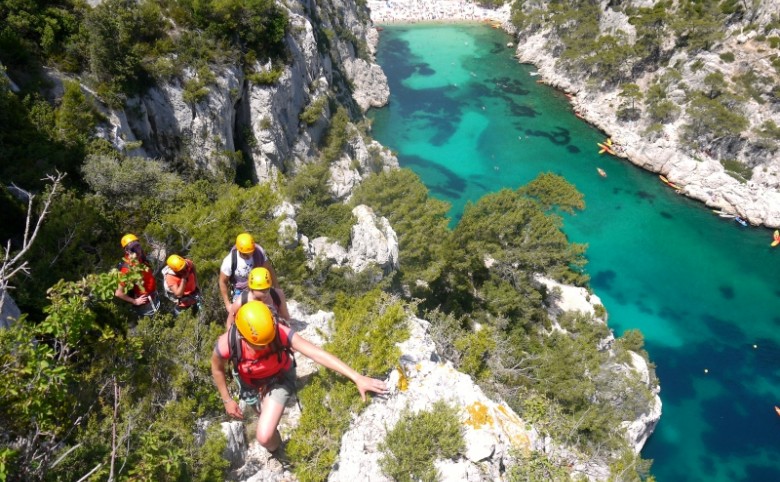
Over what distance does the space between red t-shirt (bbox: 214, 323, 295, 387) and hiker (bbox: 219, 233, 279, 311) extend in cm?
196

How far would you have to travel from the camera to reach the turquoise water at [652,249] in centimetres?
2264

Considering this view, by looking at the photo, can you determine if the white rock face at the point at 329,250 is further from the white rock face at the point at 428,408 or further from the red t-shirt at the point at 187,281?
the white rock face at the point at 428,408

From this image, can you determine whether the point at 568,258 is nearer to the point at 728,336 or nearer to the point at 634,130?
the point at 728,336

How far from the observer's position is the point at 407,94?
49031mm

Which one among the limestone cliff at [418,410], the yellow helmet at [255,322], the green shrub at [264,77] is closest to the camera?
the yellow helmet at [255,322]

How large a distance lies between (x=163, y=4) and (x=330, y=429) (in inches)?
807

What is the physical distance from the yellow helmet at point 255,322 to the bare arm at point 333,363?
13.9 inches

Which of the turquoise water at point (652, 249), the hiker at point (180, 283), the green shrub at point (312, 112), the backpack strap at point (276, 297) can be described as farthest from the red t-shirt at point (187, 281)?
the turquoise water at point (652, 249)

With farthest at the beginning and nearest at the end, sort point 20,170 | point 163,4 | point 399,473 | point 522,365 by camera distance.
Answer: point 163,4
point 522,365
point 20,170
point 399,473

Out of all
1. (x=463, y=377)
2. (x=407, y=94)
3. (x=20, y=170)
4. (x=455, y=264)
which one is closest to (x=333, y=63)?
(x=407, y=94)

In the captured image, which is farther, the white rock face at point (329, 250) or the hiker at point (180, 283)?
the white rock face at point (329, 250)

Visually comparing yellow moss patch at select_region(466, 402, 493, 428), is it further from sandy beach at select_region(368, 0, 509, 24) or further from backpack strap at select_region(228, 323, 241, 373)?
sandy beach at select_region(368, 0, 509, 24)

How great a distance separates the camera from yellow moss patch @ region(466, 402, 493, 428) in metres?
7.44

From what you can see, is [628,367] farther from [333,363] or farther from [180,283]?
[180,283]
